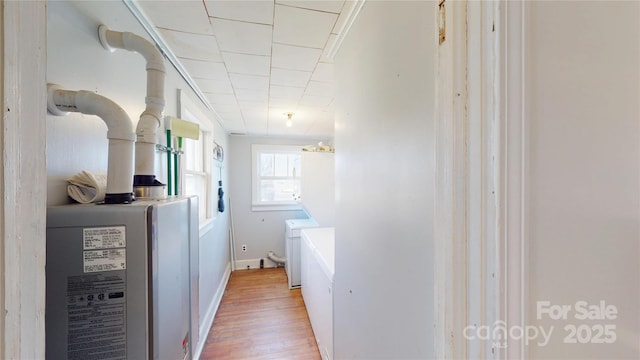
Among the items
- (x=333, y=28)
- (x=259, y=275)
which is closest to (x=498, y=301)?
(x=333, y=28)

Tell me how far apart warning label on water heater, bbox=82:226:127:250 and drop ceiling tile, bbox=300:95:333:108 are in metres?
1.84

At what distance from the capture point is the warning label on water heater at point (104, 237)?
26.3 inches

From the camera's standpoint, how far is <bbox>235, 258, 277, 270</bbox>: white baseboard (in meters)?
4.04

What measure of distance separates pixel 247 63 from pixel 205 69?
335 mm

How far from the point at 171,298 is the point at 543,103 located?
1117mm

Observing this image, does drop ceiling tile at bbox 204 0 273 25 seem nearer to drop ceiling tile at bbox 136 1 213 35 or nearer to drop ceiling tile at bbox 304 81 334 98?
drop ceiling tile at bbox 136 1 213 35

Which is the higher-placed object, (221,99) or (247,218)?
(221,99)

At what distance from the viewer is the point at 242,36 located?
1321 mm

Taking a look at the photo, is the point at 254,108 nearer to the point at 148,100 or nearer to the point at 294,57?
the point at 294,57

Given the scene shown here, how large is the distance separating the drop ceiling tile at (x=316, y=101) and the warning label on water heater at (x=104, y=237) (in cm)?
184

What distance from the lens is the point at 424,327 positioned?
676mm

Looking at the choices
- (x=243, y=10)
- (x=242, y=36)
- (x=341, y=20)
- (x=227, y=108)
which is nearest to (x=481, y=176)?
(x=341, y=20)

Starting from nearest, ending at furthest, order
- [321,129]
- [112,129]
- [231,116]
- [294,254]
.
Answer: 1. [112,129]
2. [231,116]
3. [294,254]
4. [321,129]

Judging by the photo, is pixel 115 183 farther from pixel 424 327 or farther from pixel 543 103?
pixel 543 103
